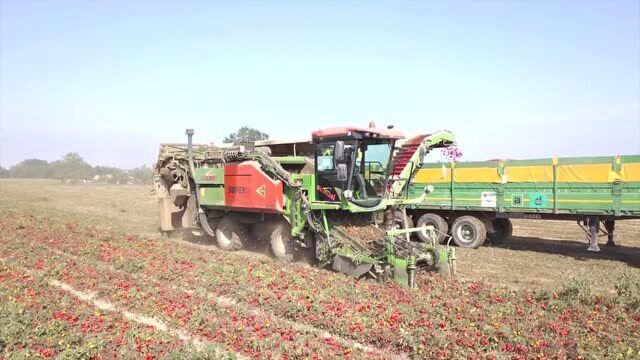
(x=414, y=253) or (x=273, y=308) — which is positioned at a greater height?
(x=414, y=253)

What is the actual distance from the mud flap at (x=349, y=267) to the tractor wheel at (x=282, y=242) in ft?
6.12

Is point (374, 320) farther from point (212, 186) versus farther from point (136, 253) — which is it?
point (212, 186)

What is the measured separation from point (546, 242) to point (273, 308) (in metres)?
10.8

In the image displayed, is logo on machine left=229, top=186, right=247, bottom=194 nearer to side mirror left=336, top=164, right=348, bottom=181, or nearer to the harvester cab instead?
the harvester cab

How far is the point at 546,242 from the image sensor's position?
14.3 meters

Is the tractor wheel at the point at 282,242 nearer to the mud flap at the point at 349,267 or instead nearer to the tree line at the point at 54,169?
the mud flap at the point at 349,267

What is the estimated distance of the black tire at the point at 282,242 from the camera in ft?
35.1

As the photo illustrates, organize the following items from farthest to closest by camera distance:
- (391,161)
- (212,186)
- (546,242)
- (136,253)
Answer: (546,242)
(212,186)
(136,253)
(391,161)

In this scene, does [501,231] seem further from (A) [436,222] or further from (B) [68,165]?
(B) [68,165]

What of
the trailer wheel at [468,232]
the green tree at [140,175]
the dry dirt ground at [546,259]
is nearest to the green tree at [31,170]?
the green tree at [140,175]

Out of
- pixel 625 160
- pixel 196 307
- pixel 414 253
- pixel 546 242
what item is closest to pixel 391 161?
pixel 414 253

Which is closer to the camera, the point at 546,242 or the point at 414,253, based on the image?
the point at 414,253

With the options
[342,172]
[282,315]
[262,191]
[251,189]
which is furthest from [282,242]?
[282,315]

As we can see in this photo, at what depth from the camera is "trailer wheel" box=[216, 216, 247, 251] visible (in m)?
12.3
